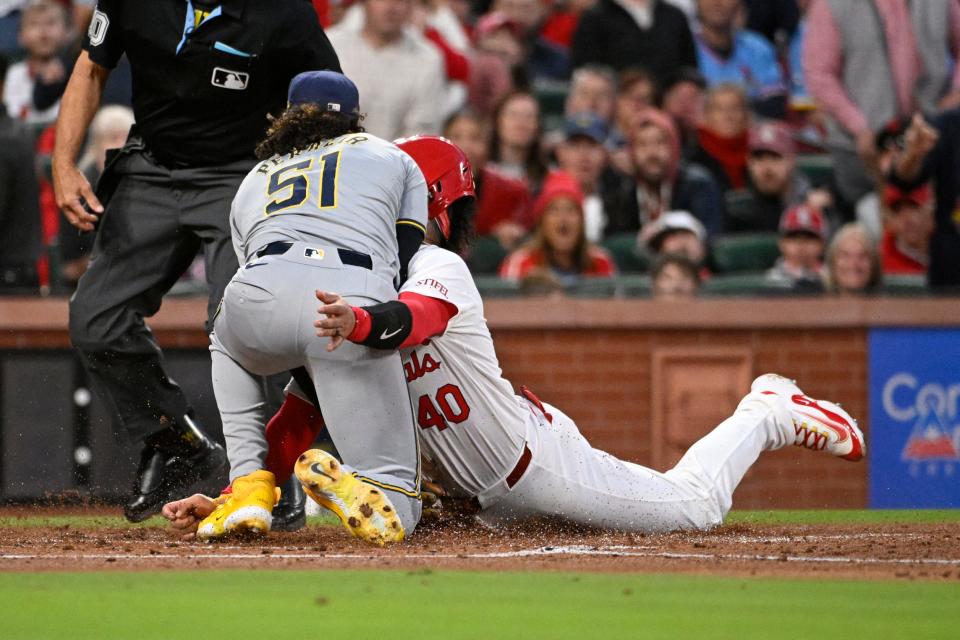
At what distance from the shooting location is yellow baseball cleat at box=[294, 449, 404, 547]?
4.46 meters

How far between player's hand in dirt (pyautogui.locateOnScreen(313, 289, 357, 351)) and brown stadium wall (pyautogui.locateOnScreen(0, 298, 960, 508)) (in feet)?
12.6

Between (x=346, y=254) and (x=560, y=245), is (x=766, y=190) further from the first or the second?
(x=346, y=254)

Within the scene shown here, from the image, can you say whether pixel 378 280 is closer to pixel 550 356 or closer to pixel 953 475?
pixel 550 356

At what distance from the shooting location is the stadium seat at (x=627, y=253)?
9328mm

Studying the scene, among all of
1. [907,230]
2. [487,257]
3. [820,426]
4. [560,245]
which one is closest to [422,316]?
[820,426]

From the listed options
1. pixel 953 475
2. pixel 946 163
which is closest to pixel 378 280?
pixel 953 475

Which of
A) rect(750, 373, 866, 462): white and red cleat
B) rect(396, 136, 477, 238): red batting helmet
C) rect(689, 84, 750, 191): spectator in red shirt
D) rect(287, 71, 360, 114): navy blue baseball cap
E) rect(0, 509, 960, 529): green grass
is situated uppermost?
rect(689, 84, 750, 191): spectator in red shirt

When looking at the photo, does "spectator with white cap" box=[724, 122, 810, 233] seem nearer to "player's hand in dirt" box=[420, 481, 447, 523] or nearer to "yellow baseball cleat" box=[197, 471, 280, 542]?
"player's hand in dirt" box=[420, 481, 447, 523]

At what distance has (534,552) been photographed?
4645mm

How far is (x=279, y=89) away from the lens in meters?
5.52

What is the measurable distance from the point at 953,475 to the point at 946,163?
2.41m

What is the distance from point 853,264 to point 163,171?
4607mm

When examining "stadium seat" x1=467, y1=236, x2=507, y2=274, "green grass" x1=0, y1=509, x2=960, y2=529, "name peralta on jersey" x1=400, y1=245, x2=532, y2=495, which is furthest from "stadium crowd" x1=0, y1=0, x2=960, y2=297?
"name peralta on jersey" x1=400, y1=245, x2=532, y2=495

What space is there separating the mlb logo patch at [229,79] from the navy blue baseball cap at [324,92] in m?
0.48
